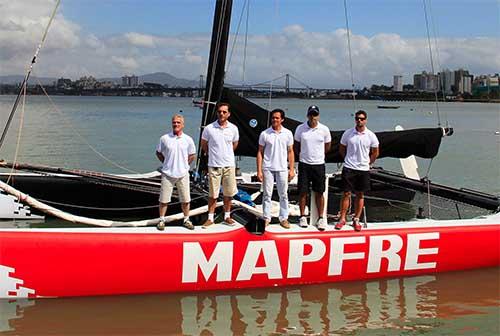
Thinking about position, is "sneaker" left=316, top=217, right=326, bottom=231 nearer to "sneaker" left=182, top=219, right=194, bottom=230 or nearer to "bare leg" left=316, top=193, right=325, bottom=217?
"bare leg" left=316, top=193, right=325, bottom=217

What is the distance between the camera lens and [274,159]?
6969 millimetres

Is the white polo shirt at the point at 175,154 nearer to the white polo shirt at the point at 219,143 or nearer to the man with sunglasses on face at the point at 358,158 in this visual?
the white polo shirt at the point at 219,143

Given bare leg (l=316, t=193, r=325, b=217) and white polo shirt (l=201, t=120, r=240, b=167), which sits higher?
white polo shirt (l=201, t=120, r=240, b=167)

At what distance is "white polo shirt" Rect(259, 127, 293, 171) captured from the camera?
695 cm

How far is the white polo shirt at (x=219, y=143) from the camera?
692 centimetres

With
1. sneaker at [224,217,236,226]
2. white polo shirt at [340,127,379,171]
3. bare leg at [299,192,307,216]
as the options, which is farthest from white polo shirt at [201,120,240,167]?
white polo shirt at [340,127,379,171]

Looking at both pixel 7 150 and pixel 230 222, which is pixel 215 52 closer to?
pixel 230 222

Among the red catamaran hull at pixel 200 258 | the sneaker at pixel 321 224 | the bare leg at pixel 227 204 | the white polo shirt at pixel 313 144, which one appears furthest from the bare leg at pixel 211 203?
the sneaker at pixel 321 224

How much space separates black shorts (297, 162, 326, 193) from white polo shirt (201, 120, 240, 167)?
0.89 m

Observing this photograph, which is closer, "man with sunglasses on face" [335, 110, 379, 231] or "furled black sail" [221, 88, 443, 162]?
"man with sunglasses on face" [335, 110, 379, 231]

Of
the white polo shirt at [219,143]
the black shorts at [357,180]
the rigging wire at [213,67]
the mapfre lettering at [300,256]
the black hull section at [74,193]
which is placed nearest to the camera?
the mapfre lettering at [300,256]

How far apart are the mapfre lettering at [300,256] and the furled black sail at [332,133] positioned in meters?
1.84

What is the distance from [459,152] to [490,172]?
7.99 meters

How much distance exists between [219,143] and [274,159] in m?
0.67
